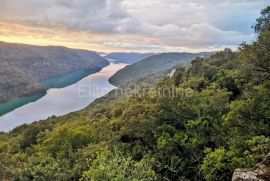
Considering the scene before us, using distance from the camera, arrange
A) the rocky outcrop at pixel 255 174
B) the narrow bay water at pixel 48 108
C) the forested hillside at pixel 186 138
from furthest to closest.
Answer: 1. the narrow bay water at pixel 48 108
2. the forested hillside at pixel 186 138
3. the rocky outcrop at pixel 255 174

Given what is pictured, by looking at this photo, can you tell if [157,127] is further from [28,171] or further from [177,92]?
[28,171]

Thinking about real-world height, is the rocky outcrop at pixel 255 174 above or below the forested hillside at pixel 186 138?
above

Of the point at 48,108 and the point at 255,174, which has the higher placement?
the point at 255,174

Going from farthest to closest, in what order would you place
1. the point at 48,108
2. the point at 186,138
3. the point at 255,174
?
1. the point at 48,108
2. the point at 186,138
3. the point at 255,174

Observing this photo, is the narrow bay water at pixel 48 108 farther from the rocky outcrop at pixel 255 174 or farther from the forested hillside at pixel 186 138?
the rocky outcrop at pixel 255 174

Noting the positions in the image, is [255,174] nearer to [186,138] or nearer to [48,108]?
[186,138]

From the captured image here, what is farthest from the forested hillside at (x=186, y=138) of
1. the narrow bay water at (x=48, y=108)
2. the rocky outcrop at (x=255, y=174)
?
the narrow bay water at (x=48, y=108)

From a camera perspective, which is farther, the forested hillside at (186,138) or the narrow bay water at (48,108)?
the narrow bay water at (48,108)

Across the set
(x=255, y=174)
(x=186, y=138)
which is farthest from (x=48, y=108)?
(x=255, y=174)

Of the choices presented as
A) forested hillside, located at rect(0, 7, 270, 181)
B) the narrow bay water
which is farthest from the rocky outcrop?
the narrow bay water

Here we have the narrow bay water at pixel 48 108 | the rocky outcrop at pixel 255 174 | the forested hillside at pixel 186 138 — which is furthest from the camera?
the narrow bay water at pixel 48 108

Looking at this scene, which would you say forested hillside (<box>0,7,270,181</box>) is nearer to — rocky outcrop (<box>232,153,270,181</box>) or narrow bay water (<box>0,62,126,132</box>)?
rocky outcrop (<box>232,153,270,181</box>)
